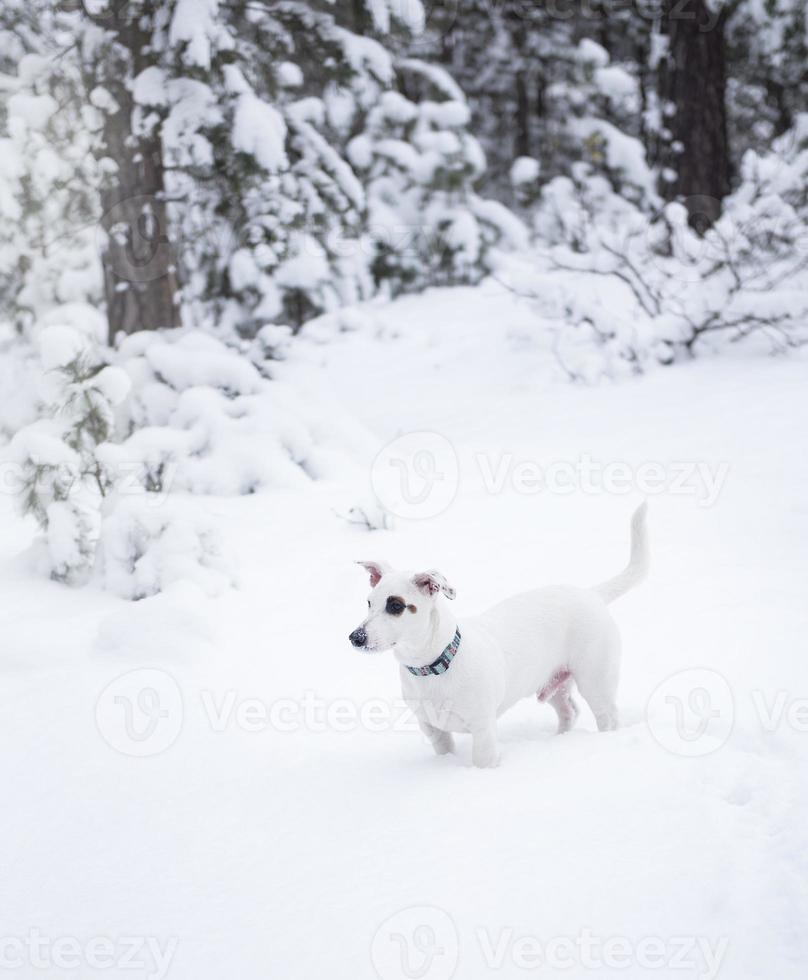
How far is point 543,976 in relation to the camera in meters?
1.95

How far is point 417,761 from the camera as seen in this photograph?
121 inches

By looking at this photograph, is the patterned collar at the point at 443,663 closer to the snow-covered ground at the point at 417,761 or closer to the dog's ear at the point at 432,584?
the dog's ear at the point at 432,584

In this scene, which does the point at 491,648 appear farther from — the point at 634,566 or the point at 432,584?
the point at 634,566

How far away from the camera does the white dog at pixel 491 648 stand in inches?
111

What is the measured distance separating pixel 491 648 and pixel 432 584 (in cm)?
43

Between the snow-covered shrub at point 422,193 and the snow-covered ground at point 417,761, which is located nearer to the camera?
the snow-covered ground at point 417,761

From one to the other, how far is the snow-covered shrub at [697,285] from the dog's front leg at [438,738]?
19.1ft

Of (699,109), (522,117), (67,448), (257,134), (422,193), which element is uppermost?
(522,117)
